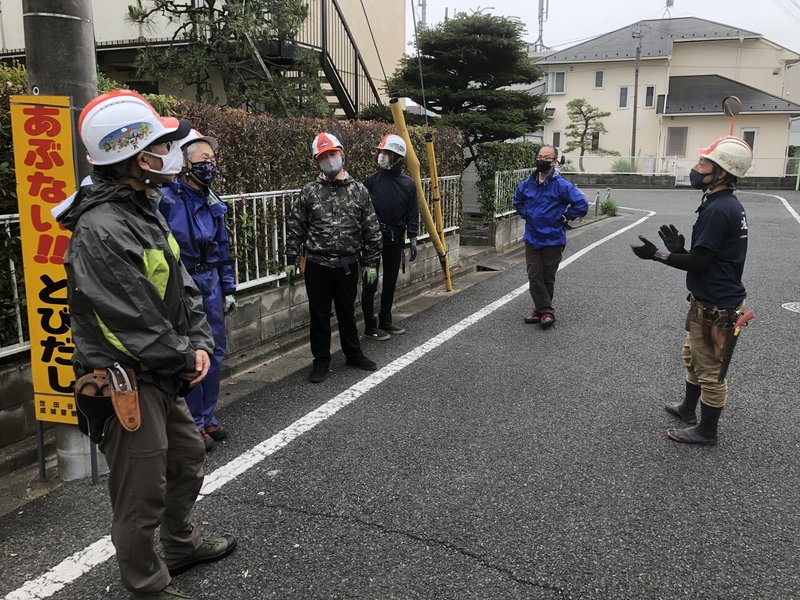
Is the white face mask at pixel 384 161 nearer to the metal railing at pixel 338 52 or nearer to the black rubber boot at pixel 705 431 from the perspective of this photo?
the black rubber boot at pixel 705 431

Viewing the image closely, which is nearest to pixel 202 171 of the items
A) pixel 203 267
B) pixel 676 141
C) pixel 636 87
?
pixel 203 267

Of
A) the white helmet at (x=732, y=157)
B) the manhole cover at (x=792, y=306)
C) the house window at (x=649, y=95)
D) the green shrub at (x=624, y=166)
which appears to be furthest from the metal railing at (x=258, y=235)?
the house window at (x=649, y=95)

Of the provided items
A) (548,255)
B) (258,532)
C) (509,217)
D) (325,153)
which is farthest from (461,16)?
(258,532)

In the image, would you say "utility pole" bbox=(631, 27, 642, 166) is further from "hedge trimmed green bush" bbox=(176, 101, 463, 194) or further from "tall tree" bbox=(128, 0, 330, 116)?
"hedge trimmed green bush" bbox=(176, 101, 463, 194)

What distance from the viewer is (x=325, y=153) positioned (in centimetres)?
491

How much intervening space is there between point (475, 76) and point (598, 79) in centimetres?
3063

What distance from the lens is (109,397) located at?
7.34ft

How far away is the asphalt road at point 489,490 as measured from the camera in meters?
2.67

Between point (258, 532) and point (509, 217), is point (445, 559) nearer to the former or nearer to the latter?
point (258, 532)

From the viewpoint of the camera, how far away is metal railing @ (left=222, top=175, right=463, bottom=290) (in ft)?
18.3

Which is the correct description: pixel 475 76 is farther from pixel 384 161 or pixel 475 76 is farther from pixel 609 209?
pixel 384 161

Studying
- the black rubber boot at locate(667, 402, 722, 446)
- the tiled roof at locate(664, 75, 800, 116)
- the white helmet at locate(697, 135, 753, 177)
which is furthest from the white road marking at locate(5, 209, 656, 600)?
the tiled roof at locate(664, 75, 800, 116)

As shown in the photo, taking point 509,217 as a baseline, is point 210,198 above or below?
above

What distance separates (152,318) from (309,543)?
1.34 meters
